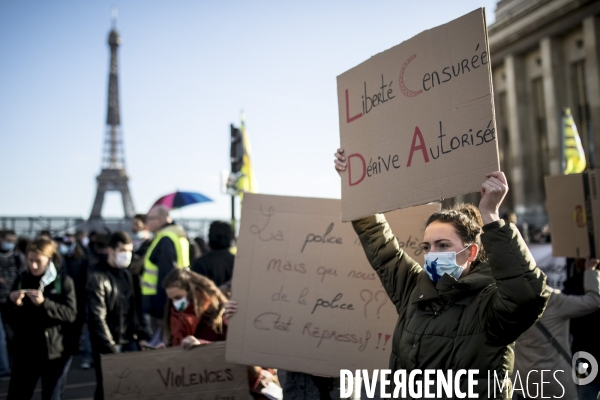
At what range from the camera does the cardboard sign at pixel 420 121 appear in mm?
2676

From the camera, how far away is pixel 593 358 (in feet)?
16.4

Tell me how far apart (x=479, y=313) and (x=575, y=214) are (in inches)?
111

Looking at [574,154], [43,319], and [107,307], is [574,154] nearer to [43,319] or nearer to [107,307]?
[107,307]

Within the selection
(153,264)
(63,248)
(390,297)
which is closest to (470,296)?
(390,297)

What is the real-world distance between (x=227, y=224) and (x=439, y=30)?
4444 millimetres

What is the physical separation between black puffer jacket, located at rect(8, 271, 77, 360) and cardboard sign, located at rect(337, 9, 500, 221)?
3.10 metres

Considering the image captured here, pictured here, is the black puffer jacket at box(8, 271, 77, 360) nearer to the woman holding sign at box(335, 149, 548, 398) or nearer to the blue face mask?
the woman holding sign at box(335, 149, 548, 398)

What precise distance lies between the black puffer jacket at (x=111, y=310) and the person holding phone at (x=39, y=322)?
0.21m

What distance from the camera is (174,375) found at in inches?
163

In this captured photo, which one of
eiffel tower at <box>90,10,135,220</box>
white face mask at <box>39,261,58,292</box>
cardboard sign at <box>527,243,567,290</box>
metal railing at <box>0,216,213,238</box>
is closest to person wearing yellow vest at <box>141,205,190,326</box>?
white face mask at <box>39,261,58,292</box>

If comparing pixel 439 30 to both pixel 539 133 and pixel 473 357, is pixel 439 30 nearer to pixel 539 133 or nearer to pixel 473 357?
pixel 473 357

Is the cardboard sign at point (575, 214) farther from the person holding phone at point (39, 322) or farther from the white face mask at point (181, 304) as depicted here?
the person holding phone at point (39, 322)

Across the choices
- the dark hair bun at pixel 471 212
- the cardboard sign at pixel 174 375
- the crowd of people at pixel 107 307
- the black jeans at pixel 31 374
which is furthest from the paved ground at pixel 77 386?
the dark hair bun at pixel 471 212

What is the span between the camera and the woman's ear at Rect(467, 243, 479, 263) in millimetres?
2787
